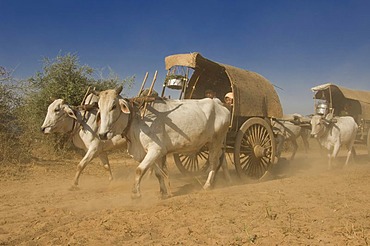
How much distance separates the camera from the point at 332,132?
34.3 ft

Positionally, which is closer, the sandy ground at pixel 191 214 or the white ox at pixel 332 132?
the sandy ground at pixel 191 214

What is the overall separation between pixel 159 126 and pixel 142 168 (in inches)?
33.1

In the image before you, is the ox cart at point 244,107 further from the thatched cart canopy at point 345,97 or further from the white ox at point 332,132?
the thatched cart canopy at point 345,97

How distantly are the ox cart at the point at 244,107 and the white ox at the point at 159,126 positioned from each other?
0.91 m

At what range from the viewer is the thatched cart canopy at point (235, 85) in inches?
290

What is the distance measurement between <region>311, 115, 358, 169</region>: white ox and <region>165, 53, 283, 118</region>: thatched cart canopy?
2.27 metres

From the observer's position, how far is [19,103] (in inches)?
443

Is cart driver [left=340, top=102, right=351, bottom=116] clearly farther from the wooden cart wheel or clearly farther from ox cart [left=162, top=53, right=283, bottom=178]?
the wooden cart wheel

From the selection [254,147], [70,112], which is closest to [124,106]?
[70,112]

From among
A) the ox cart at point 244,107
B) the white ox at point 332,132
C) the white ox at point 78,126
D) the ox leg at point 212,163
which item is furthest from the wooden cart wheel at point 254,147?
the white ox at point 332,132

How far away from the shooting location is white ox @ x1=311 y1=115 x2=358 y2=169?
10.2 meters

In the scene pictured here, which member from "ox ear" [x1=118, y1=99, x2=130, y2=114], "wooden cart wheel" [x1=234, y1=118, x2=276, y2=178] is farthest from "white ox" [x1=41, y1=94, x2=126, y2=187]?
"wooden cart wheel" [x1=234, y1=118, x2=276, y2=178]

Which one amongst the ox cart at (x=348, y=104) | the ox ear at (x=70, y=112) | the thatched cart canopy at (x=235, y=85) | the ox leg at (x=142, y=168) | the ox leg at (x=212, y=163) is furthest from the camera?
the ox cart at (x=348, y=104)

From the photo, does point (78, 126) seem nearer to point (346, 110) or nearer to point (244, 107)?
point (244, 107)
